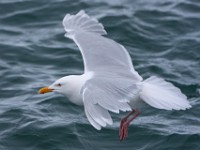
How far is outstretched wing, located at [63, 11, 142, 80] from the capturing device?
7407 millimetres

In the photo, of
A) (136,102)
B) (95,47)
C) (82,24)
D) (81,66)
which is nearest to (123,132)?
(136,102)

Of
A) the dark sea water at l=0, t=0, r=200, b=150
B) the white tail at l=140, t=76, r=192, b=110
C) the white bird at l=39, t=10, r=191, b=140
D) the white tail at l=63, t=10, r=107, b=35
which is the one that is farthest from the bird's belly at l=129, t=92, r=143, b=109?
the white tail at l=63, t=10, r=107, b=35

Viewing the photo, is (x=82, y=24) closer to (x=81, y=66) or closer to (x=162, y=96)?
(x=81, y=66)

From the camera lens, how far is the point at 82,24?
324 inches

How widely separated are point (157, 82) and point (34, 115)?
6.23 ft

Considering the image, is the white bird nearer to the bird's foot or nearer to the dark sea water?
the bird's foot

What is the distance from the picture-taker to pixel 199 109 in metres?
8.25

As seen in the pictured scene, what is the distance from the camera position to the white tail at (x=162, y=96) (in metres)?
6.50

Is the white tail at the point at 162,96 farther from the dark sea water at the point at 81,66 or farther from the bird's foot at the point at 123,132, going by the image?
the bird's foot at the point at 123,132

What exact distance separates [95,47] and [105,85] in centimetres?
139

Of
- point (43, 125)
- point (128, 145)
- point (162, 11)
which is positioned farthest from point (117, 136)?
point (162, 11)

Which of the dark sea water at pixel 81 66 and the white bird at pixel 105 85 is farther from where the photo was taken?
the dark sea water at pixel 81 66

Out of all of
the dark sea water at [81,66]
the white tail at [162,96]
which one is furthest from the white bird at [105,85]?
the dark sea water at [81,66]

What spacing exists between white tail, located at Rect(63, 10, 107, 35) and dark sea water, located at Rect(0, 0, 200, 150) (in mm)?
1029
